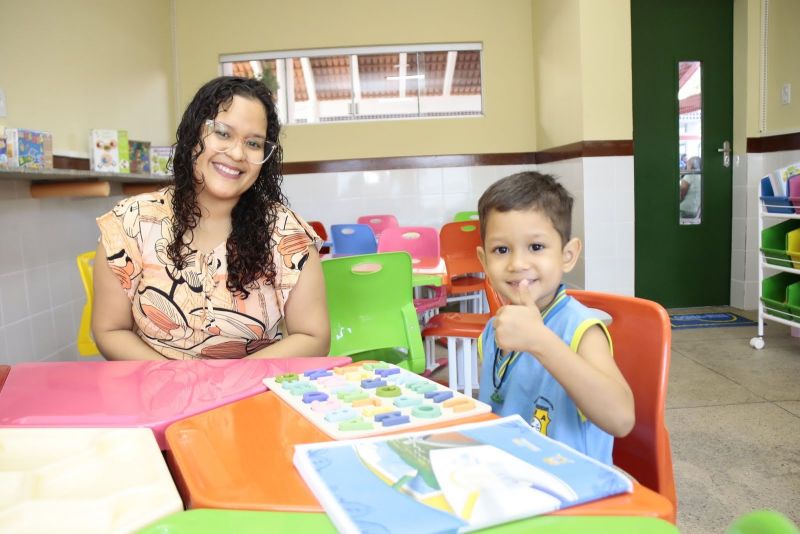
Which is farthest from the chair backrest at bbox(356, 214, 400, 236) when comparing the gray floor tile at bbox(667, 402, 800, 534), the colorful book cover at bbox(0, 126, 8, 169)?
the colorful book cover at bbox(0, 126, 8, 169)

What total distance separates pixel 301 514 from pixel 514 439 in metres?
0.26

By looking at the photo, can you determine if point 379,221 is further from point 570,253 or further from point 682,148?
point 570,253

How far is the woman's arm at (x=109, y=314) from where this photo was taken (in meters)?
1.59

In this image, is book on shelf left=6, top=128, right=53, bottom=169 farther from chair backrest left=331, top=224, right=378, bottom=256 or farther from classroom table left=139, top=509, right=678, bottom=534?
classroom table left=139, top=509, right=678, bottom=534

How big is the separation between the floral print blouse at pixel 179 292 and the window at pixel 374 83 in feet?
15.8

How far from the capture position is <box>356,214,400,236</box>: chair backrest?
5686mm

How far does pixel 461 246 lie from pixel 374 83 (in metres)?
2.85

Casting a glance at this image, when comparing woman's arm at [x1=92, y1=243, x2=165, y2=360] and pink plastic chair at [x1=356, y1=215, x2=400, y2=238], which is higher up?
pink plastic chair at [x1=356, y1=215, x2=400, y2=238]

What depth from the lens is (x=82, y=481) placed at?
2.29 ft

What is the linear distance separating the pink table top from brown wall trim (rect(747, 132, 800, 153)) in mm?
4581

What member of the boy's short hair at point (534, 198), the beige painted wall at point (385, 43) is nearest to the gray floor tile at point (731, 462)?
the boy's short hair at point (534, 198)

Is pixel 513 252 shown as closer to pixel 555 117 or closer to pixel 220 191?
pixel 220 191

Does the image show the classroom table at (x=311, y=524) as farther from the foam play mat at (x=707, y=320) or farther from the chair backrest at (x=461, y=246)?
the foam play mat at (x=707, y=320)

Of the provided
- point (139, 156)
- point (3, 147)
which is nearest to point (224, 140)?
point (3, 147)
